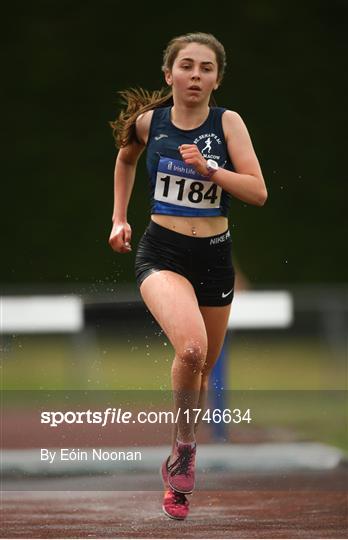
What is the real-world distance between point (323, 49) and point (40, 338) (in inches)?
235

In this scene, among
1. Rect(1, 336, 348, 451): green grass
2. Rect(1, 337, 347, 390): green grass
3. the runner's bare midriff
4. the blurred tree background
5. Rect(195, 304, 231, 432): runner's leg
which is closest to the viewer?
the runner's bare midriff

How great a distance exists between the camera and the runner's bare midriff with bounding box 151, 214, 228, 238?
6172mm

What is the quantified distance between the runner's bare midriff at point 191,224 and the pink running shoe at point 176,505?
1.17 meters

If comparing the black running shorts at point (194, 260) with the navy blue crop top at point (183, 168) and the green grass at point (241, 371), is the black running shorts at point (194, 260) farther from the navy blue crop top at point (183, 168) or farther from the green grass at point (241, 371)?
the green grass at point (241, 371)

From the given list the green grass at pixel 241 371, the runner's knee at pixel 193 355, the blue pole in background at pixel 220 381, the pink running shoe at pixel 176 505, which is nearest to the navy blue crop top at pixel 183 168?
the runner's knee at pixel 193 355

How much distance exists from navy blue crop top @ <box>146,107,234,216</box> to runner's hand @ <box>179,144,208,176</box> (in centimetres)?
18

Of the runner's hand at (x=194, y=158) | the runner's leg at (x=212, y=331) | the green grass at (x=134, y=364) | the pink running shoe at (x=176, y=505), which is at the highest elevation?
the runner's hand at (x=194, y=158)

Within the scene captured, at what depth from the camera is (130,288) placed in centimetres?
1440

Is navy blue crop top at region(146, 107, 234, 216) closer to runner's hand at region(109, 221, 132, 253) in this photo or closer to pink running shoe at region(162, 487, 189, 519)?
runner's hand at region(109, 221, 132, 253)

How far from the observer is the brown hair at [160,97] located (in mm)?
6070

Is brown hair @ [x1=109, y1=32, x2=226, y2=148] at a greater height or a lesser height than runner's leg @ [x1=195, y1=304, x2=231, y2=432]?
greater

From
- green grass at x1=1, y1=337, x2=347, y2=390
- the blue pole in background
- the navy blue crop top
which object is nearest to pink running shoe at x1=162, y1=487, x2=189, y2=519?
the navy blue crop top

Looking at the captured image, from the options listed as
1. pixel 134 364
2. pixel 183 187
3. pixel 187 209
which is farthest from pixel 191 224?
pixel 134 364

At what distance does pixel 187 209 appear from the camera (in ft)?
20.1
